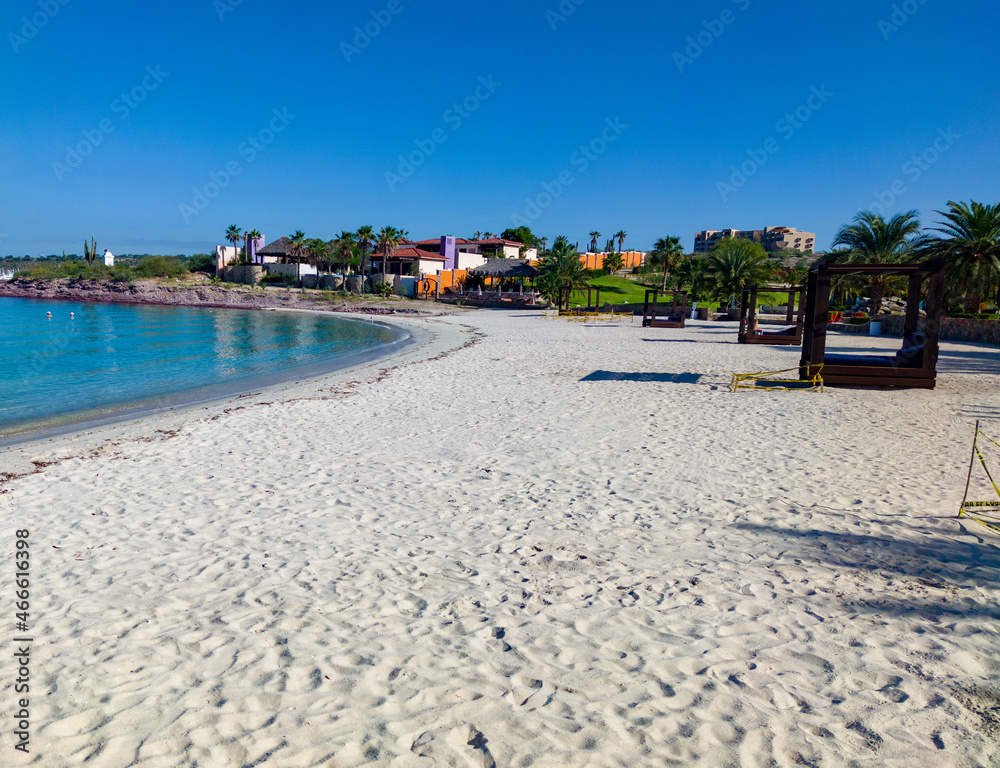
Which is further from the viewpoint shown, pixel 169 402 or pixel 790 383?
pixel 169 402

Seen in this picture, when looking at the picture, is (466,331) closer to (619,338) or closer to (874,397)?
(619,338)

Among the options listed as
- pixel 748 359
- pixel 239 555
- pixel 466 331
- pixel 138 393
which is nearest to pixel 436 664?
pixel 239 555

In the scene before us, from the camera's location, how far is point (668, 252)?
202ft

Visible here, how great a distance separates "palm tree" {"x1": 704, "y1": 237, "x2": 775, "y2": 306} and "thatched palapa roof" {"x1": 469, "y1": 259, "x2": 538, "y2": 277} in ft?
55.8

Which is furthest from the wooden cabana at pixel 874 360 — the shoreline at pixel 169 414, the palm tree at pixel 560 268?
the palm tree at pixel 560 268

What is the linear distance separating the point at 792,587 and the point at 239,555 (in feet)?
14.5

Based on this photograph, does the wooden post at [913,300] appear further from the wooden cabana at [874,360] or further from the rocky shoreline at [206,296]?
the rocky shoreline at [206,296]

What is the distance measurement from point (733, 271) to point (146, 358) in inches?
1504

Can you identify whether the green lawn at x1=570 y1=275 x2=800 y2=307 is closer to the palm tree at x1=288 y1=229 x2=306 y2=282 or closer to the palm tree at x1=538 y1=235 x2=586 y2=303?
→ the palm tree at x1=538 y1=235 x2=586 y2=303

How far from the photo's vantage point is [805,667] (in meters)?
3.45

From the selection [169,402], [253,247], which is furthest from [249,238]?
[169,402]

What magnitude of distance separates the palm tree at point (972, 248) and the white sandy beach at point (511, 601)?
73.7 ft

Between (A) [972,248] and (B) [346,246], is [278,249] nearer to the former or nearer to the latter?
(B) [346,246]

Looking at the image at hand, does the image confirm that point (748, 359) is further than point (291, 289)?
No
